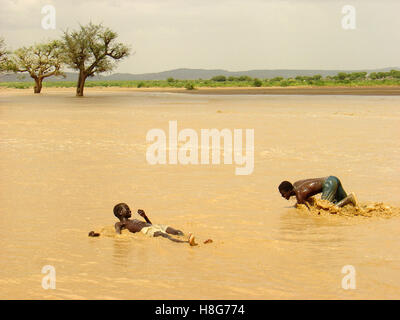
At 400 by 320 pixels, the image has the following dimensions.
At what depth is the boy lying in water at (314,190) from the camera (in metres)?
9.43

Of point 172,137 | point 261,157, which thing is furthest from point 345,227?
point 172,137

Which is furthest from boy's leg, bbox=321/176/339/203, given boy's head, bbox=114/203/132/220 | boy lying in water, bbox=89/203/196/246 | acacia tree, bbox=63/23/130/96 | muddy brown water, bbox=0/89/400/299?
acacia tree, bbox=63/23/130/96

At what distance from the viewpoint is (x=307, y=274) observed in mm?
6285

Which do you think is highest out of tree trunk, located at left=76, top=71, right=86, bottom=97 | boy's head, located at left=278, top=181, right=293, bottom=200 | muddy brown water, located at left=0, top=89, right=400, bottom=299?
tree trunk, located at left=76, top=71, right=86, bottom=97

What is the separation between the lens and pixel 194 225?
8555 millimetres

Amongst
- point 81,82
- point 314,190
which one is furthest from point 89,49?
point 314,190

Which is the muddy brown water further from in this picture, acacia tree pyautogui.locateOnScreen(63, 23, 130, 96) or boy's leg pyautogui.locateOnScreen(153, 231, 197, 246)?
acacia tree pyautogui.locateOnScreen(63, 23, 130, 96)

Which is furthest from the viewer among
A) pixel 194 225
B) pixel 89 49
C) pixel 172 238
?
pixel 89 49

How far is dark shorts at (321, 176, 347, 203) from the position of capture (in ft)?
31.3

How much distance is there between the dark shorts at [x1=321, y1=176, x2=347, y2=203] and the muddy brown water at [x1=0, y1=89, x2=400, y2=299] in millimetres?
547

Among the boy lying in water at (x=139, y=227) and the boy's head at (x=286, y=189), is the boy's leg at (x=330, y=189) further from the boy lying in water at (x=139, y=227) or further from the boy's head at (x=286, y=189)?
the boy lying in water at (x=139, y=227)

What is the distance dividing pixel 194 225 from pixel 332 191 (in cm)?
242

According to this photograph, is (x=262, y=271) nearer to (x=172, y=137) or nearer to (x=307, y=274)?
(x=307, y=274)

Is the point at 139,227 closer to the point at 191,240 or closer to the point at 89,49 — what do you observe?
the point at 191,240
